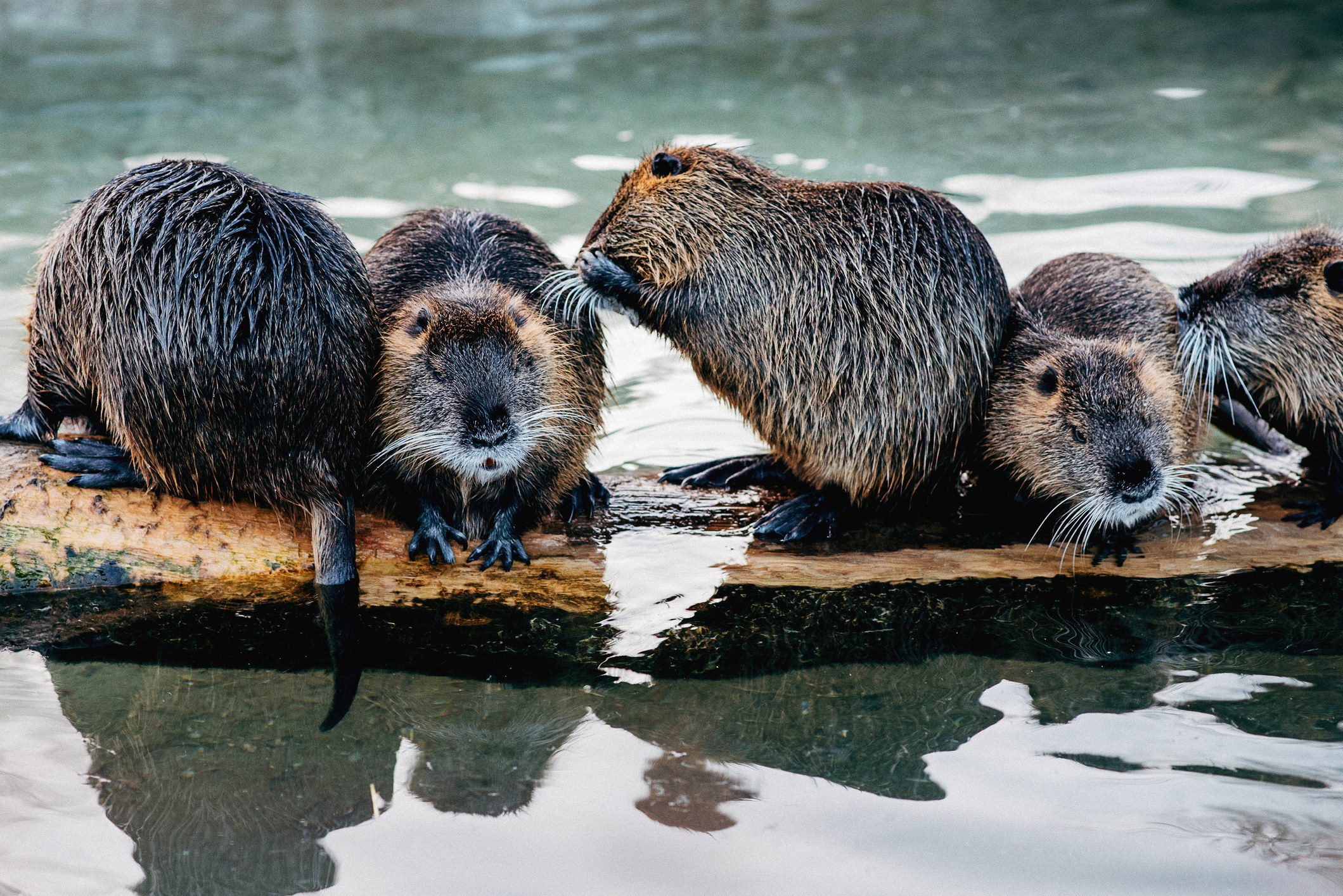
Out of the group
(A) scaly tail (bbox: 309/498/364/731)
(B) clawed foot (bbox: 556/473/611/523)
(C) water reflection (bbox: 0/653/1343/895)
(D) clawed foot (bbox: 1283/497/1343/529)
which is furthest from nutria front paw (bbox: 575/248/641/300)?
(D) clawed foot (bbox: 1283/497/1343/529)

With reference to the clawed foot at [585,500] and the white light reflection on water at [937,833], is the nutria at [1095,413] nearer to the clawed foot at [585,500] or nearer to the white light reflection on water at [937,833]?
the white light reflection on water at [937,833]

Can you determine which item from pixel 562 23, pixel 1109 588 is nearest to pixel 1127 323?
pixel 1109 588

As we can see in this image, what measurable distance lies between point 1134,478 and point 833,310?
0.89 metres

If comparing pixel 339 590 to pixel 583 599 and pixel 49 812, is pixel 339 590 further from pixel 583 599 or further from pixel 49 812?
pixel 49 812

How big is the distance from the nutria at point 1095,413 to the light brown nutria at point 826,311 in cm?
12

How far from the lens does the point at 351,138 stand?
6965mm

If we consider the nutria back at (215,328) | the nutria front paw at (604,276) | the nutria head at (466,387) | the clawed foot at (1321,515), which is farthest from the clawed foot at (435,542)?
the clawed foot at (1321,515)

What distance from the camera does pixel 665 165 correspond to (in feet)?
11.5

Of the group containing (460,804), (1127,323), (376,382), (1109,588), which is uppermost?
(1127,323)

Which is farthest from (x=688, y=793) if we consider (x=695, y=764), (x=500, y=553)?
(x=500, y=553)

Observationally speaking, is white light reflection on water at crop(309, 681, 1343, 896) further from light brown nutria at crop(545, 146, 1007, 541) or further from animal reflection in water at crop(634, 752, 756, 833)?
light brown nutria at crop(545, 146, 1007, 541)

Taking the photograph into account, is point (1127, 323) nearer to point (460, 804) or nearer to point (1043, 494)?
point (1043, 494)

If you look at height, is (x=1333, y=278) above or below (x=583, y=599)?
above

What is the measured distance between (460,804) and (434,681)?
422 millimetres
